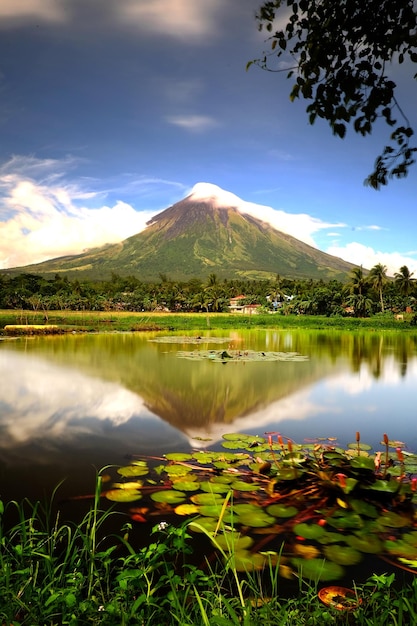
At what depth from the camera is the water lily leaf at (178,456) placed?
555cm

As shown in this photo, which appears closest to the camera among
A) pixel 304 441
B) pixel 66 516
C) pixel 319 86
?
pixel 319 86

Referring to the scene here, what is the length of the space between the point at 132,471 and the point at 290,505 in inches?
73.1

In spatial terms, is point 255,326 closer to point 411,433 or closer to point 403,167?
point 411,433

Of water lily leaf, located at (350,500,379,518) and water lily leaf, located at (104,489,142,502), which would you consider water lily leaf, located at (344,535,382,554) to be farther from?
water lily leaf, located at (104,489,142,502)

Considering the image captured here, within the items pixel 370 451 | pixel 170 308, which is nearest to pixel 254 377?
pixel 370 451

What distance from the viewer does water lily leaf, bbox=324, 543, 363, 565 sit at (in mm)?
3270

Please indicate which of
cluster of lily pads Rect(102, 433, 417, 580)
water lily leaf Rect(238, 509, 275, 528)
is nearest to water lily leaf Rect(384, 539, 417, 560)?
cluster of lily pads Rect(102, 433, 417, 580)

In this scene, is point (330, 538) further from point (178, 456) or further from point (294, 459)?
point (178, 456)

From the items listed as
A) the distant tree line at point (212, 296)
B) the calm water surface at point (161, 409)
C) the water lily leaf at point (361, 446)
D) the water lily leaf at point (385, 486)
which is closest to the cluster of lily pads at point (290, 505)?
the water lily leaf at point (385, 486)

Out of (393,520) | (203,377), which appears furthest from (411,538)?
(203,377)

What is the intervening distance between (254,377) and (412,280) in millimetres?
62328

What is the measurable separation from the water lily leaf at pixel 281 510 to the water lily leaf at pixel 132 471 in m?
1.59

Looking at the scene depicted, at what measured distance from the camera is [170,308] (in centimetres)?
8469

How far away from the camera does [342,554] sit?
3348mm
